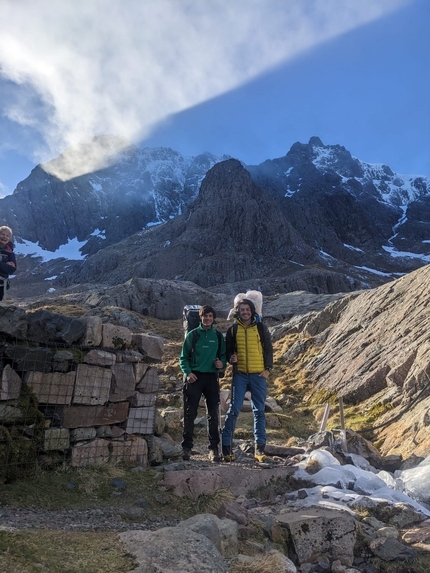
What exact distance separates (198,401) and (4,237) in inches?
181

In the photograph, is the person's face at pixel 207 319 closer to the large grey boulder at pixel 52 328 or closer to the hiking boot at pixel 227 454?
the large grey boulder at pixel 52 328

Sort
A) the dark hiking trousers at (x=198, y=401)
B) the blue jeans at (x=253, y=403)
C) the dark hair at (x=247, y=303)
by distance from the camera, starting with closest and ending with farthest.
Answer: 1. the dark hiking trousers at (x=198, y=401)
2. the blue jeans at (x=253, y=403)
3. the dark hair at (x=247, y=303)

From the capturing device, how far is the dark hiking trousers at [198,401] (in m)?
7.81

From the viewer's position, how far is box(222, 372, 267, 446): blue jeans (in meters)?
8.20

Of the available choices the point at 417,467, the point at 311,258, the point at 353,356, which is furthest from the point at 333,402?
the point at 311,258

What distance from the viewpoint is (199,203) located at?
141875 mm

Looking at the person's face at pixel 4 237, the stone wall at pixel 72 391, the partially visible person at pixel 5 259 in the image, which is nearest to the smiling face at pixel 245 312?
the stone wall at pixel 72 391

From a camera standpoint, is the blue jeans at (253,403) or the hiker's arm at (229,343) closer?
the blue jeans at (253,403)

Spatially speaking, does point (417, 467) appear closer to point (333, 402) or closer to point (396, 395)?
point (396, 395)

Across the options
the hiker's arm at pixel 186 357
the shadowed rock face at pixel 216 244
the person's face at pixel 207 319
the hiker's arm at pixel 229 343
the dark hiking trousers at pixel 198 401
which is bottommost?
the dark hiking trousers at pixel 198 401

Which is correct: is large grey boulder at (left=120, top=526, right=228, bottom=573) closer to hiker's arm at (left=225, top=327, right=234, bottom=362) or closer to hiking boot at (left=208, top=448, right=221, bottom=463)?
hiking boot at (left=208, top=448, right=221, bottom=463)

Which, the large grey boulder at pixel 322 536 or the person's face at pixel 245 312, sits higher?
the person's face at pixel 245 312

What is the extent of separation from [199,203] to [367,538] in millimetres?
140120

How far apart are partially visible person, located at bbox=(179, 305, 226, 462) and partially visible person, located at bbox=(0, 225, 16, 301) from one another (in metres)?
3.29
